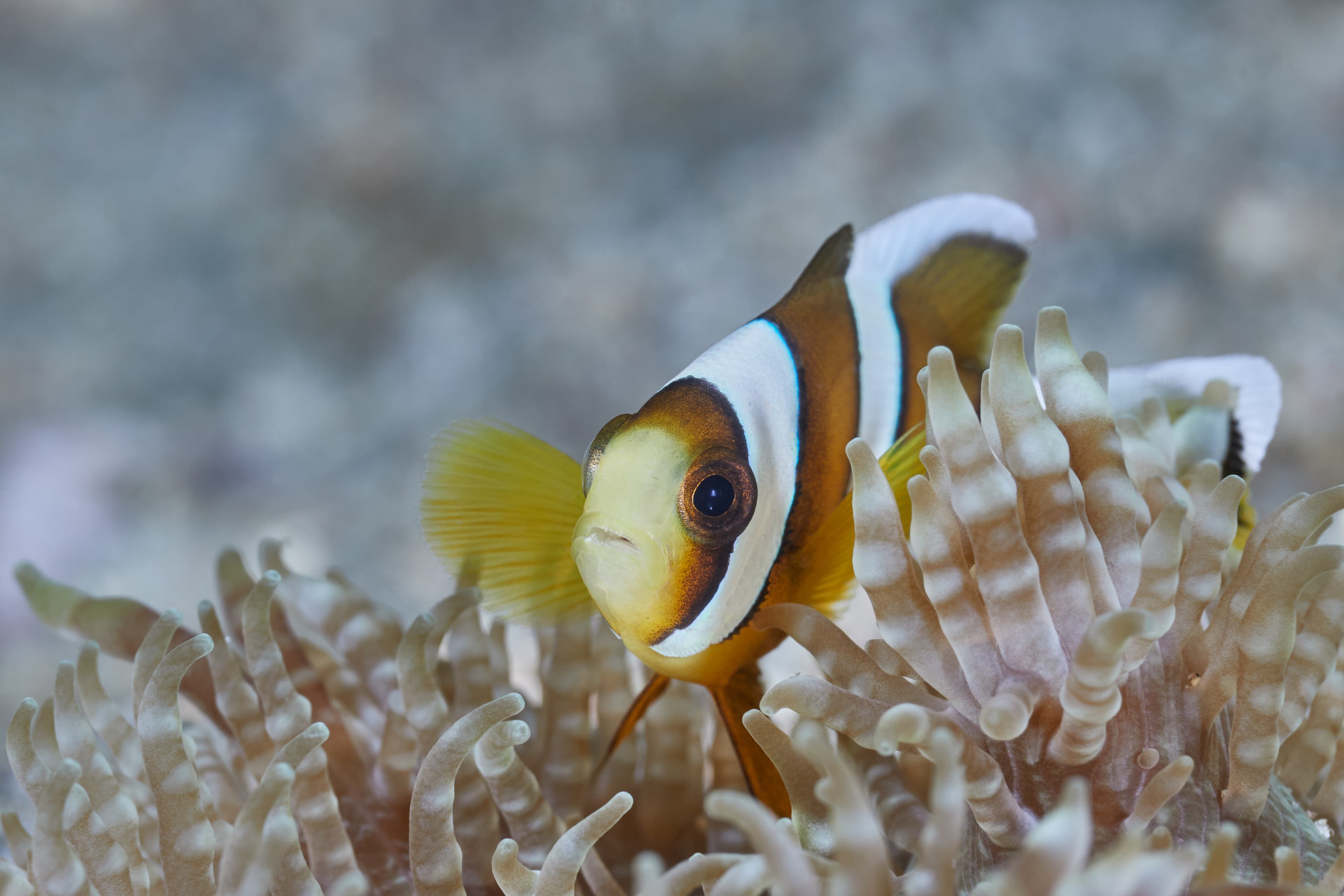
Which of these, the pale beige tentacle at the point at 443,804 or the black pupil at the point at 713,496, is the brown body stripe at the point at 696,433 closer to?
the black pupil at the point at 713,496

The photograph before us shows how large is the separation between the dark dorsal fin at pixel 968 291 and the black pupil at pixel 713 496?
0.38m

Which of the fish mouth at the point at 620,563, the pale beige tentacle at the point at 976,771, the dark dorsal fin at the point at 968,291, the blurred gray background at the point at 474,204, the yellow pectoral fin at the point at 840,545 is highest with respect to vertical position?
the blurred gray background at the point at 474,204

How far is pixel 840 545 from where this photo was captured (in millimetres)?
812

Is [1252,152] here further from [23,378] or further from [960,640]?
[23,378]

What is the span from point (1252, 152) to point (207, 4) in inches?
139

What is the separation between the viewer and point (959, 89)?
3.11 metres

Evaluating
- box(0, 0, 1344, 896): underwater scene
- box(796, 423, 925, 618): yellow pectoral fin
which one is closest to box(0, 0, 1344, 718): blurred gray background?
box(0, 0, 1344, 896): underwater scene

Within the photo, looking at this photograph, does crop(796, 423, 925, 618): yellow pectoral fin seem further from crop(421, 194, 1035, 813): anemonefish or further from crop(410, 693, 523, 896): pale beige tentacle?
crop(410, 693, 523, 896): pale beige tentacle

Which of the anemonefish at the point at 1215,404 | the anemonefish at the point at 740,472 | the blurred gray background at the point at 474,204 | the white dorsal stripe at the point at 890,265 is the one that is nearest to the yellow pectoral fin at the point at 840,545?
the anemonefish at the point at 740,472

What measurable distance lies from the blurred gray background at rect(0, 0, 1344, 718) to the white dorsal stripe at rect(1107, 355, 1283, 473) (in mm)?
1629

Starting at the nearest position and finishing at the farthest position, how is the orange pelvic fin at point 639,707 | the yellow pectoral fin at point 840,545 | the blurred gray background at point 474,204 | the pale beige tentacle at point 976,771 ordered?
the pale beige tentacle at point 976,771 → the yellow pectoral fin at point 840,545 → the orange pelvic fin at point 639,707 → the blurred gray background at point 474,204

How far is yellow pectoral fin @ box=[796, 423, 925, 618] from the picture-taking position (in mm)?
781

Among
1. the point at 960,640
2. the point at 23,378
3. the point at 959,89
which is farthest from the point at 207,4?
the point at 960,640

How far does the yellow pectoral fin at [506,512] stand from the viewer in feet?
2.74
